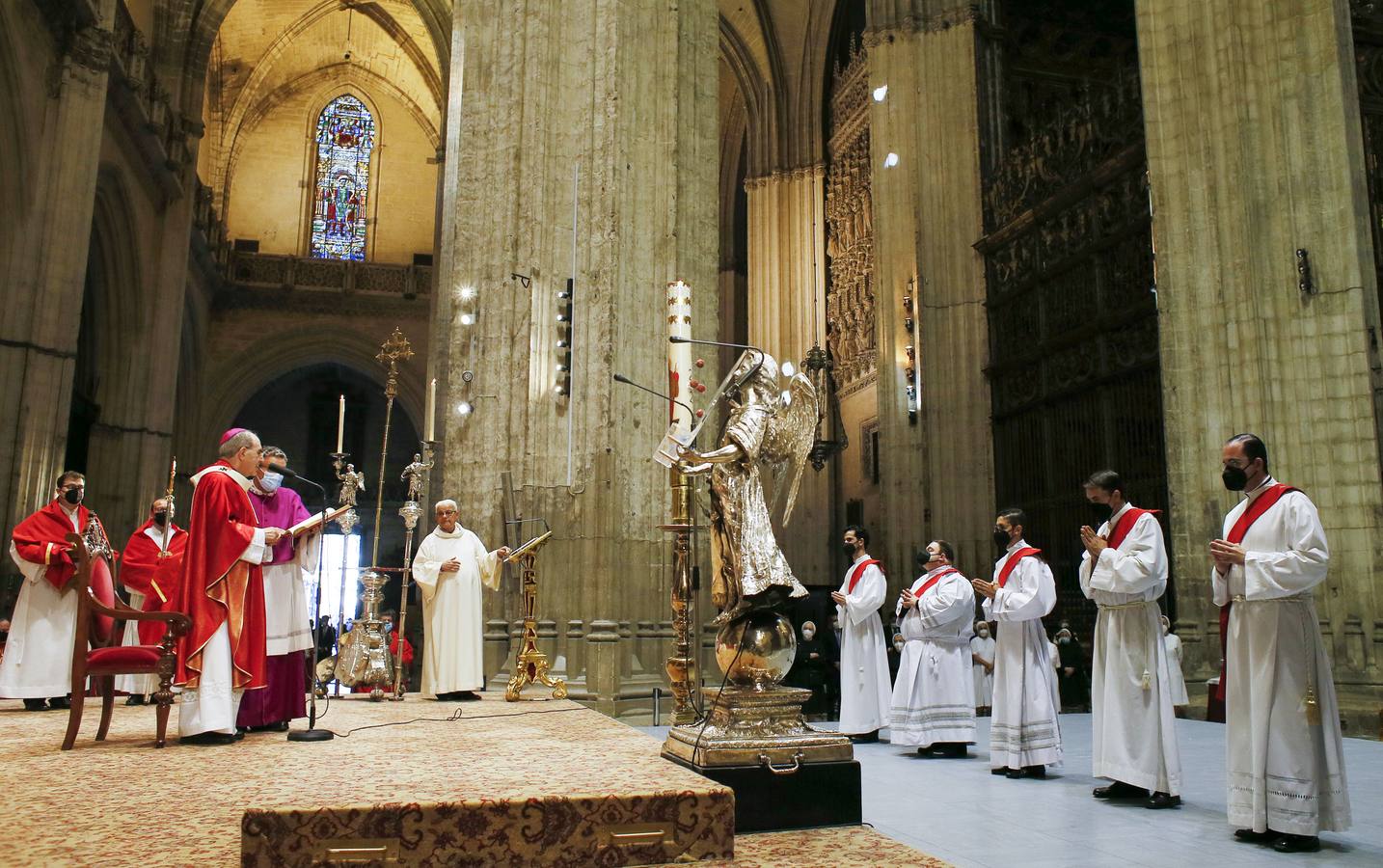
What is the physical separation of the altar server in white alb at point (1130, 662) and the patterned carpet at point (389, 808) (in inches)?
77.9

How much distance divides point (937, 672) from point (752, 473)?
354cm

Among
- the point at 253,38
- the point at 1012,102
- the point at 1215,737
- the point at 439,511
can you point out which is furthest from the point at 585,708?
the point at 253,38

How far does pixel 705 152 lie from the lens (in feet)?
32.5

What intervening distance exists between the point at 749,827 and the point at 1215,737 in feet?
17.7

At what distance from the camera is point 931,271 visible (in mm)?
15203

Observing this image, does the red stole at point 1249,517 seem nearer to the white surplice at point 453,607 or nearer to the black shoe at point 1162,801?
the black shoe at point 1162,801

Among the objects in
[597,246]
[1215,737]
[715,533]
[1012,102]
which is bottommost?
[1215,737]

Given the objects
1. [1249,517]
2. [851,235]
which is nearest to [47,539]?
[1249,517]

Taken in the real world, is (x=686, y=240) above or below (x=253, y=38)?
below

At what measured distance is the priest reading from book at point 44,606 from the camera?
23.6 ft

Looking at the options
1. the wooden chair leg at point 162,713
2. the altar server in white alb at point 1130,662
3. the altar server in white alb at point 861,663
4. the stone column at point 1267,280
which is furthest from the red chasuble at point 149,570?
the stone column at point 1267,280

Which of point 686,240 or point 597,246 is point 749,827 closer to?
point 597,246

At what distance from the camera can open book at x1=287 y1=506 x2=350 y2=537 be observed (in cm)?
538

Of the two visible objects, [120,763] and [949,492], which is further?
[949,492]
